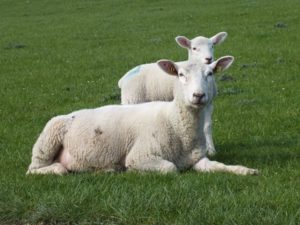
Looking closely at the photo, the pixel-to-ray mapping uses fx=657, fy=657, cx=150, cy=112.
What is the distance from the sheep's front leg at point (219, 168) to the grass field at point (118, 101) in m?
0.18

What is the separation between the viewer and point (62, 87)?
56.3ft

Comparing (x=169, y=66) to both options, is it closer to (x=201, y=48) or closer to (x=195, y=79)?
(x=195, y=79)

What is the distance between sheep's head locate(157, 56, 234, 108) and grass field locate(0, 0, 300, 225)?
3.06 feet

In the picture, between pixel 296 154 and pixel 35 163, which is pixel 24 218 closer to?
pixel 35 163

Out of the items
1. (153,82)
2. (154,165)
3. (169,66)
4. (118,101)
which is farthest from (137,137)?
(118,101)

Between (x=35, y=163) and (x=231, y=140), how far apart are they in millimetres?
3316

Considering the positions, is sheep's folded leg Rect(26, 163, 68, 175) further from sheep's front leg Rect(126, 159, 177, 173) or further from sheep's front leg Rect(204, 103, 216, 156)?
sheep's front leg Rect(204, 103, 216, 156)

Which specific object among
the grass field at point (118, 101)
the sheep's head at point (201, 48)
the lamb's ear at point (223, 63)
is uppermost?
the lamb's ear at point (223, 63)

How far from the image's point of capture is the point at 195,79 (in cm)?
829

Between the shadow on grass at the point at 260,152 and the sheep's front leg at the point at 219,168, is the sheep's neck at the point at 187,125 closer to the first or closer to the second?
the sheep's front leg at the point at 219,168

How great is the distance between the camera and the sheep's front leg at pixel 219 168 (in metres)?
7.79

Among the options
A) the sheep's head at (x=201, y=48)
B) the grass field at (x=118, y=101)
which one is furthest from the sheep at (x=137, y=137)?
the sheep's head at (x=201, y=48)

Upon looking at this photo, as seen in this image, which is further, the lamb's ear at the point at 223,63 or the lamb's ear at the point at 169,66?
the lamb's ear at the point at 223,63

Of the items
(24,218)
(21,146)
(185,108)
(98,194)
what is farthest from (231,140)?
(24,218)
